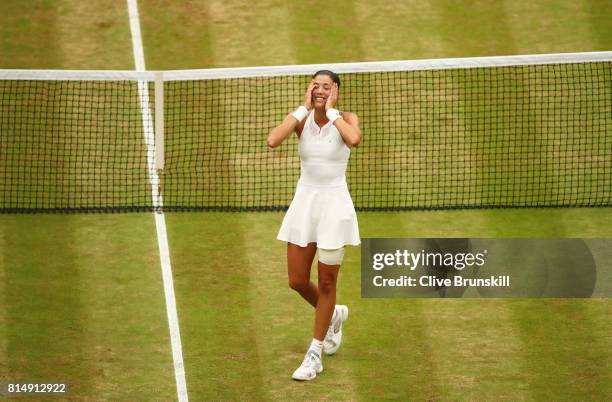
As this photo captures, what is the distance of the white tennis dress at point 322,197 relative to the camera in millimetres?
9789

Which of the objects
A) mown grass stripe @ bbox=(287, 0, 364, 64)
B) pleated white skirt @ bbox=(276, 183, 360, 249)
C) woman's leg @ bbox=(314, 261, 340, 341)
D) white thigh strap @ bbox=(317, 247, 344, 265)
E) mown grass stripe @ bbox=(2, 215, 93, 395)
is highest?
mown grass stripe @ bbox=(287, 0, 364, 64)

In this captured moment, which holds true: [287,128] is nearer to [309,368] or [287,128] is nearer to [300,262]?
[300,262]

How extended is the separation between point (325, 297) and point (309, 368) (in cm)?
67

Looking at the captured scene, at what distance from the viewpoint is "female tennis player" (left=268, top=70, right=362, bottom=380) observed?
9773mm

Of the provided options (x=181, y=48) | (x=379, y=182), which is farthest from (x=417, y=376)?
(x=181, y=48)

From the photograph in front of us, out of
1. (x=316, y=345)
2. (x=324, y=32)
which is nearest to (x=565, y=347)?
(x=316, y=345)

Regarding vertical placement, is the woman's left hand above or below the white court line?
above

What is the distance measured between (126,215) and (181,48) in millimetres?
4624

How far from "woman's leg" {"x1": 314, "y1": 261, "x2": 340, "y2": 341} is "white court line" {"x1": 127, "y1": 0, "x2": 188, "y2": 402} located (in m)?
1.31

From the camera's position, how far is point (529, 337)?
1085 cm

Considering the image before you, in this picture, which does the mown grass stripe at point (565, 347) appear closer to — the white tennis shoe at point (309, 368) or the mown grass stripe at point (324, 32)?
the white tennis shoe at point (309, 368)

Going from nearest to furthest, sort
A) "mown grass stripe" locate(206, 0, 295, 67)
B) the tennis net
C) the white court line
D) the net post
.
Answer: the white court line → the net post → the tennis net → "mown grass stripe" locate(206, 0, 295, 67)

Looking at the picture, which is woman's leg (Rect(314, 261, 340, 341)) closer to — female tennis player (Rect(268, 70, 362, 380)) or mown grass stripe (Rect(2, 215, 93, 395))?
female tennis player (Rect(268, 70, 362, 380))

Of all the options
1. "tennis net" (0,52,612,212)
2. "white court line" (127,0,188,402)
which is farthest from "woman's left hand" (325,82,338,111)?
"tennis net" (0,52,612,212)
